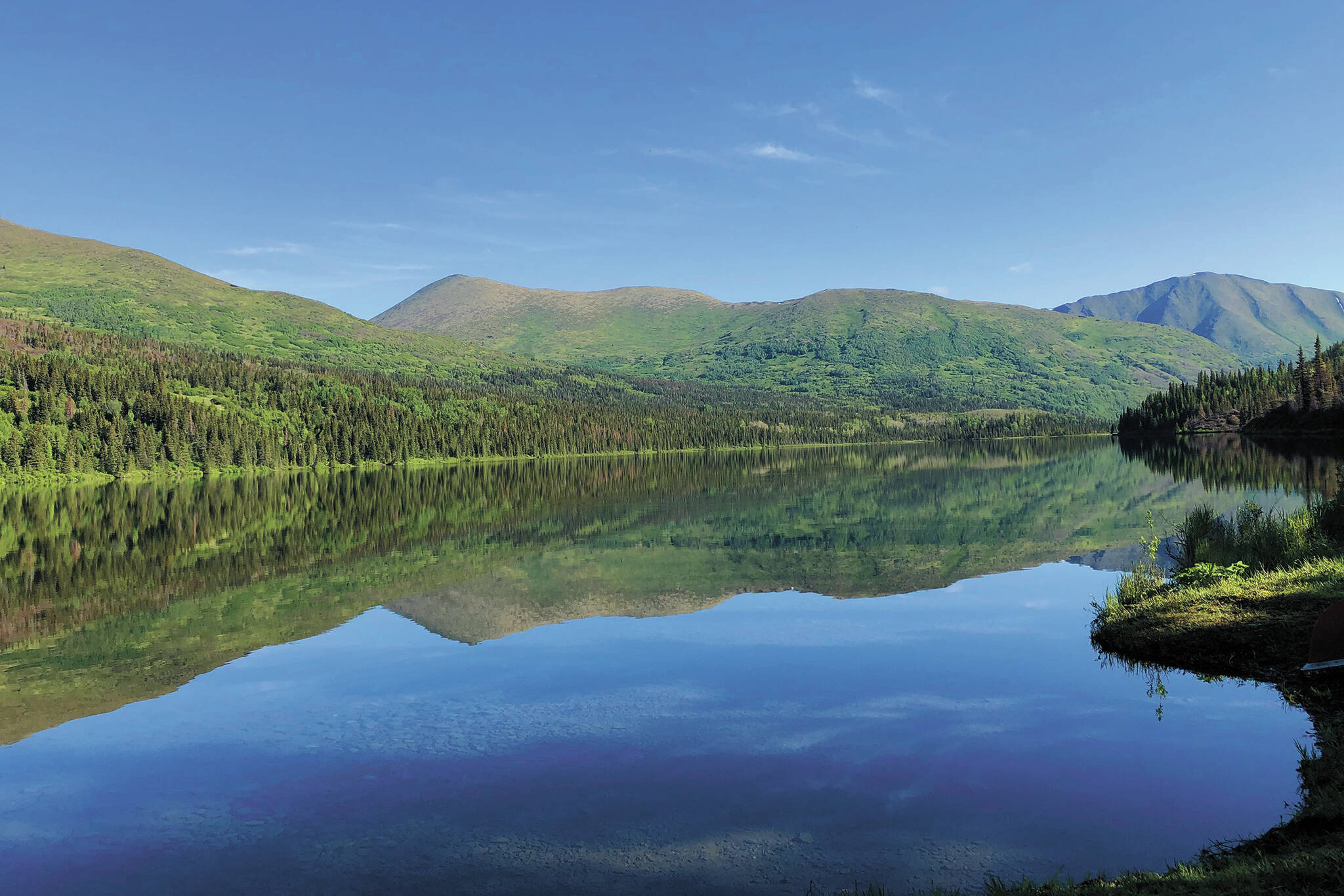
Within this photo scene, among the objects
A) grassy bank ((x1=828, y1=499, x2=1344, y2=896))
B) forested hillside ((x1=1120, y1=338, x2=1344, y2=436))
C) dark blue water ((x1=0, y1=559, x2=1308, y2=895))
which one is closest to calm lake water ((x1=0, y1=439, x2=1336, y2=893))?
dark blue water ((x1=0, y1=559, x2=1308, y2=895))

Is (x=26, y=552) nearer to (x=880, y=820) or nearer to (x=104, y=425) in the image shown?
Result: (x=880, y=820)

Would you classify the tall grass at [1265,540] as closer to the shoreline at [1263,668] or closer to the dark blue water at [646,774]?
the shoreline at [1263,668]

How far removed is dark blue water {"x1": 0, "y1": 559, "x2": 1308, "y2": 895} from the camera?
1129 cm

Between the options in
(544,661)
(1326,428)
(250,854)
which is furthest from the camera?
(1326,428)

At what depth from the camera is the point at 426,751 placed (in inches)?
632

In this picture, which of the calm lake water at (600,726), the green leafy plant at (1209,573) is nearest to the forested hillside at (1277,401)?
the green leafy plant at (1209,573)

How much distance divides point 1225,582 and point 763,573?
18.1 meters

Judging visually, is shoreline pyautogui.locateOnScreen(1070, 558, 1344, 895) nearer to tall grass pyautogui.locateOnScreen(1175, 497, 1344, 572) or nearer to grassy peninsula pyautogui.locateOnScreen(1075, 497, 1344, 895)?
grassy peninsula pyautogui.locateOnScreen(1075, 497, 1344, 895)

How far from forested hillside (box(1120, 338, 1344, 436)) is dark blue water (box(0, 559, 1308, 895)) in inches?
5289

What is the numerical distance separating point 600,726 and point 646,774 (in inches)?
116

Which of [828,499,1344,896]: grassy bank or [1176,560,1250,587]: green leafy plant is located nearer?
[828,499,1344,896]: grassy bank

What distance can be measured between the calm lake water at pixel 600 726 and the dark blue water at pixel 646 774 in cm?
7

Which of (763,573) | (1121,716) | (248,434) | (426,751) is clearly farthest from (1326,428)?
(248,434)

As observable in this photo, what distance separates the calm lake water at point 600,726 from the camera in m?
11.6
